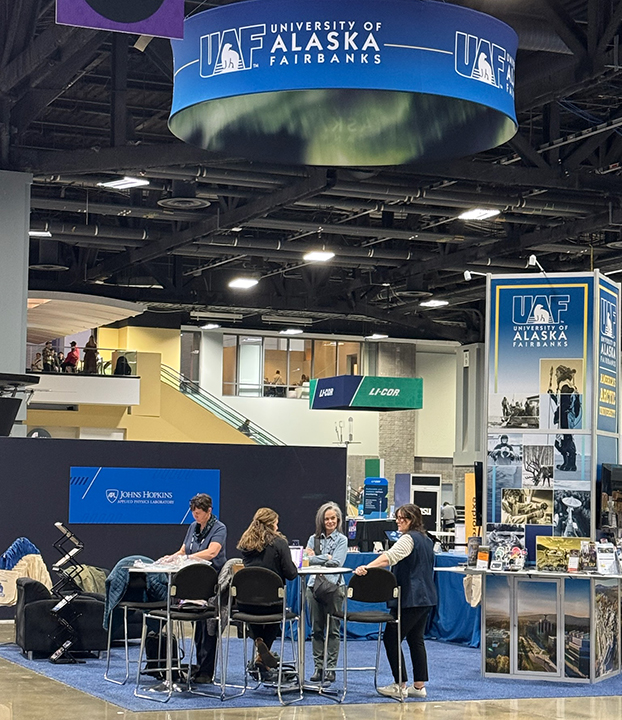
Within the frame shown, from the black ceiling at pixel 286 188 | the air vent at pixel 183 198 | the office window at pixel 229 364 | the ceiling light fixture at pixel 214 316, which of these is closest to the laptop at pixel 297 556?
the black ceiling at pixel 286 188

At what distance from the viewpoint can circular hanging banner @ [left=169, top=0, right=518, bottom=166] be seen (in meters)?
4.96

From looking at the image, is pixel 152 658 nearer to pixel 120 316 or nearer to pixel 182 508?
pixel 182 508

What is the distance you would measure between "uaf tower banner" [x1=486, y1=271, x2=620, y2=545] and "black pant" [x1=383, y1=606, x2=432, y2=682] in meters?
1.32

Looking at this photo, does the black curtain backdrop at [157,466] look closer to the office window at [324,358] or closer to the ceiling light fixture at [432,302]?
the ceiling light fixture at [432,302]

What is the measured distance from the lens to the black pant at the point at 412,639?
794 centimetres

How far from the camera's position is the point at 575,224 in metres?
16.5

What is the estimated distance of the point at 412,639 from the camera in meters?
7.97

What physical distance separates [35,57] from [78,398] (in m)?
13.2

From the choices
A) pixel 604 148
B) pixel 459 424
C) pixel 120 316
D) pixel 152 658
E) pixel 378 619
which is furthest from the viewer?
pixel 459 424

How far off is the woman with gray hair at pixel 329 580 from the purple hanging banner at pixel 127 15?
14.1ft

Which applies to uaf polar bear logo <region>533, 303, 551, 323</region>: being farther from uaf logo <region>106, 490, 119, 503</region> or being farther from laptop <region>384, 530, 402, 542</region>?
laptop <region>384, 530, 402, 542</region>

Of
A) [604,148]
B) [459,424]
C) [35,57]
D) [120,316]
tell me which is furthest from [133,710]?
[459,424]

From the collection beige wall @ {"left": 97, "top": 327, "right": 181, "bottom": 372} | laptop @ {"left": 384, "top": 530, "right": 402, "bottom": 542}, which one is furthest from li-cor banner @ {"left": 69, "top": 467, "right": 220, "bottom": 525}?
beige wall @ {"left": 97, "top": 327, "right": 181, "bottom": 372}

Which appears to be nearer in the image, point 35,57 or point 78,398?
point 35,57
